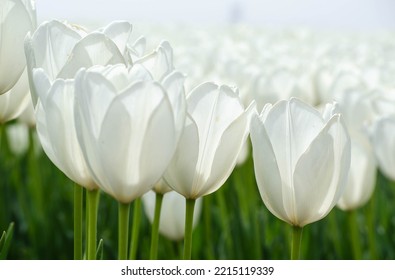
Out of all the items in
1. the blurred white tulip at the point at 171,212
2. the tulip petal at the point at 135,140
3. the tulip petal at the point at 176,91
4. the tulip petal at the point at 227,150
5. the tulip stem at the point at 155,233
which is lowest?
the blurred white tulip at the point at 171,212

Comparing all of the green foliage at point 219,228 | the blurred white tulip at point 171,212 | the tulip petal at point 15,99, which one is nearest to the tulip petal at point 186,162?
the tulip petal at point 15,99

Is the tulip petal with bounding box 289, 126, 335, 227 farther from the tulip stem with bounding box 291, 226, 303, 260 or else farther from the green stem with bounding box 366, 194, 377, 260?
the green stem with bounding box 366, 194, 377, 260

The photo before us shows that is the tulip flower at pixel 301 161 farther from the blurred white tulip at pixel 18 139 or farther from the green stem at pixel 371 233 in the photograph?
the blurred white tulip at pixel 18 139

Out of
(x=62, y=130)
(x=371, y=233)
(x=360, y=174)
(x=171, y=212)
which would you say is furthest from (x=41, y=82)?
(x=371, y=233)

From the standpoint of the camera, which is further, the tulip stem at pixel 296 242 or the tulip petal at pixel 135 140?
the tulip stem at pixel 296 242

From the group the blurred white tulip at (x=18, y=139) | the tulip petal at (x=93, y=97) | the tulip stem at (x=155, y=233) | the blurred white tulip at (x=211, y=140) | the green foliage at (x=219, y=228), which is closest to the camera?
the tulip petal at (x=93, y=97)

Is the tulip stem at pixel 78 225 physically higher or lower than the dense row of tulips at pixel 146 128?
lower
